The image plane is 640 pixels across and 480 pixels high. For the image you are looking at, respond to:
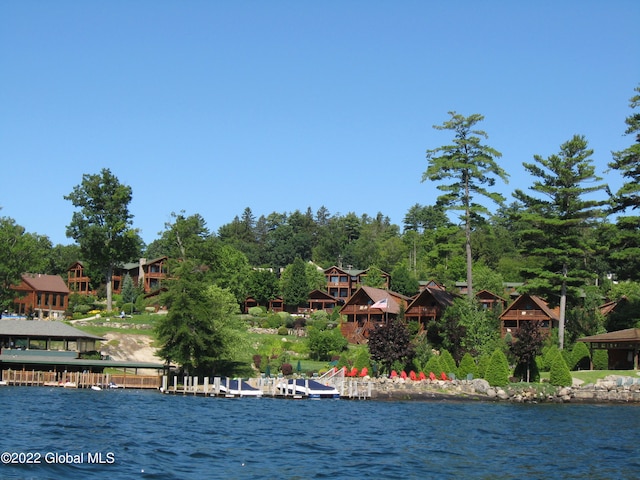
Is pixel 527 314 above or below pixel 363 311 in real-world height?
below

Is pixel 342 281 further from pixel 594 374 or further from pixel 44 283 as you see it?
pixel 594 374

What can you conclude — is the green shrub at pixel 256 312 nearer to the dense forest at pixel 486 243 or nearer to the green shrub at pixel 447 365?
the dense forest at pixel 486 243

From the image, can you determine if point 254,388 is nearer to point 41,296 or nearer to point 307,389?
point 307,389

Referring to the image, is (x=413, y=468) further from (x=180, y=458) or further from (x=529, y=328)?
(x=529, y=328)

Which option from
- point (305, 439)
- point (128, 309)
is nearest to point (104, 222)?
point (128, 309)

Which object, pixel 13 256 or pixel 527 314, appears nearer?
pixel 13 256

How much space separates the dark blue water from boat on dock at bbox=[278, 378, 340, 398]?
167 inches

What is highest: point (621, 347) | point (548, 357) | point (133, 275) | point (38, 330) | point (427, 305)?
point (133, 275)

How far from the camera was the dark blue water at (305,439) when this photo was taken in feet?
85.2

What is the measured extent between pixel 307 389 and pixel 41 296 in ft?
185

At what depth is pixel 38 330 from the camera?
6159 centimetres

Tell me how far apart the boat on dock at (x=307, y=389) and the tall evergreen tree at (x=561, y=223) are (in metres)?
22.0

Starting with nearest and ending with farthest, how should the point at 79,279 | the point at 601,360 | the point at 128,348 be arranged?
the point at 601,360
the point at 128,348
the point at 79,279

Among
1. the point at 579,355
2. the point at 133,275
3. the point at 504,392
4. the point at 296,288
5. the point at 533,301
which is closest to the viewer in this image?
the point at 504,392
